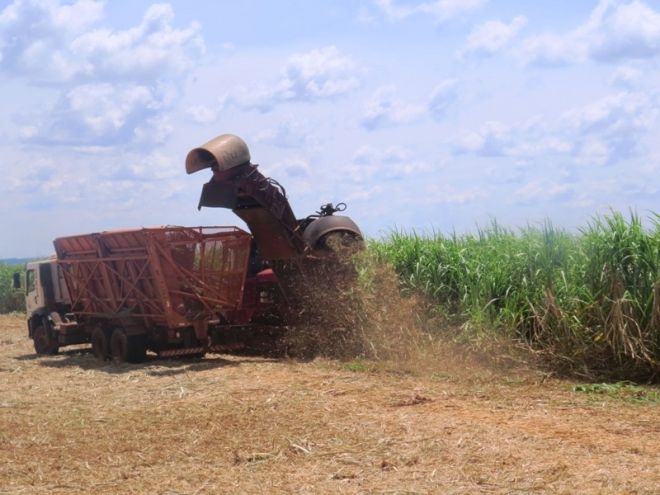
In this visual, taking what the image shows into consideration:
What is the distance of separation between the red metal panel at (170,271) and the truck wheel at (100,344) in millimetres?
483

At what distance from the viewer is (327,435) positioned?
9.42 metres

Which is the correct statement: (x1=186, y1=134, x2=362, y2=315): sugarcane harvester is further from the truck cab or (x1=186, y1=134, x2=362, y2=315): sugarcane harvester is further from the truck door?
the truck door

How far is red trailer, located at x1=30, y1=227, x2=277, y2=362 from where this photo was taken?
1561 centimetres

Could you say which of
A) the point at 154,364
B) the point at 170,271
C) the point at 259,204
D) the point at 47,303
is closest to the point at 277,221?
the point at 259,204

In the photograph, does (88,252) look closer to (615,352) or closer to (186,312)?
(186,312)

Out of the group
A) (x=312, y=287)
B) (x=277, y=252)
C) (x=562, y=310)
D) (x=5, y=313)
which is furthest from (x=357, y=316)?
(x=5, y=313)

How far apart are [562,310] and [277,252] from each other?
5708 mm

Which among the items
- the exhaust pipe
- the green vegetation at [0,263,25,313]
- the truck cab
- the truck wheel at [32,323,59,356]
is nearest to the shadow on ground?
the truck wheel at [32,323,59,356]

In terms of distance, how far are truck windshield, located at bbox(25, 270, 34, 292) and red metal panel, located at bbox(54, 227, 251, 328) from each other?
12.5 feet

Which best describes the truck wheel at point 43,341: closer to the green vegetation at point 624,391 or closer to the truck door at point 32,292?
the truck door at point 32,292

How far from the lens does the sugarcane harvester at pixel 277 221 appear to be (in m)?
15.7

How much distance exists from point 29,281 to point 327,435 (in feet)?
44.0

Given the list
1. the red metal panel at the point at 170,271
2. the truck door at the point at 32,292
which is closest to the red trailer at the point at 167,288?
the red metal panel at the point at 170,271

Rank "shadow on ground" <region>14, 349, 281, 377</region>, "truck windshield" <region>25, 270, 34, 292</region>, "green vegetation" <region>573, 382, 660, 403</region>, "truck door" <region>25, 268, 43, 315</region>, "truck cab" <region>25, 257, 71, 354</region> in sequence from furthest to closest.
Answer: "truck windshield" <region>25, 270, 34, 292</region>
"truck door" <region>25, 268, 43, 315</region>
"truck cab" <region>25, 257, 71, 354</region>
"shadow on ground" <region>14, 349, 281, 377</region>
"green vegetation" <region>573, 382, 660, 403</region>
